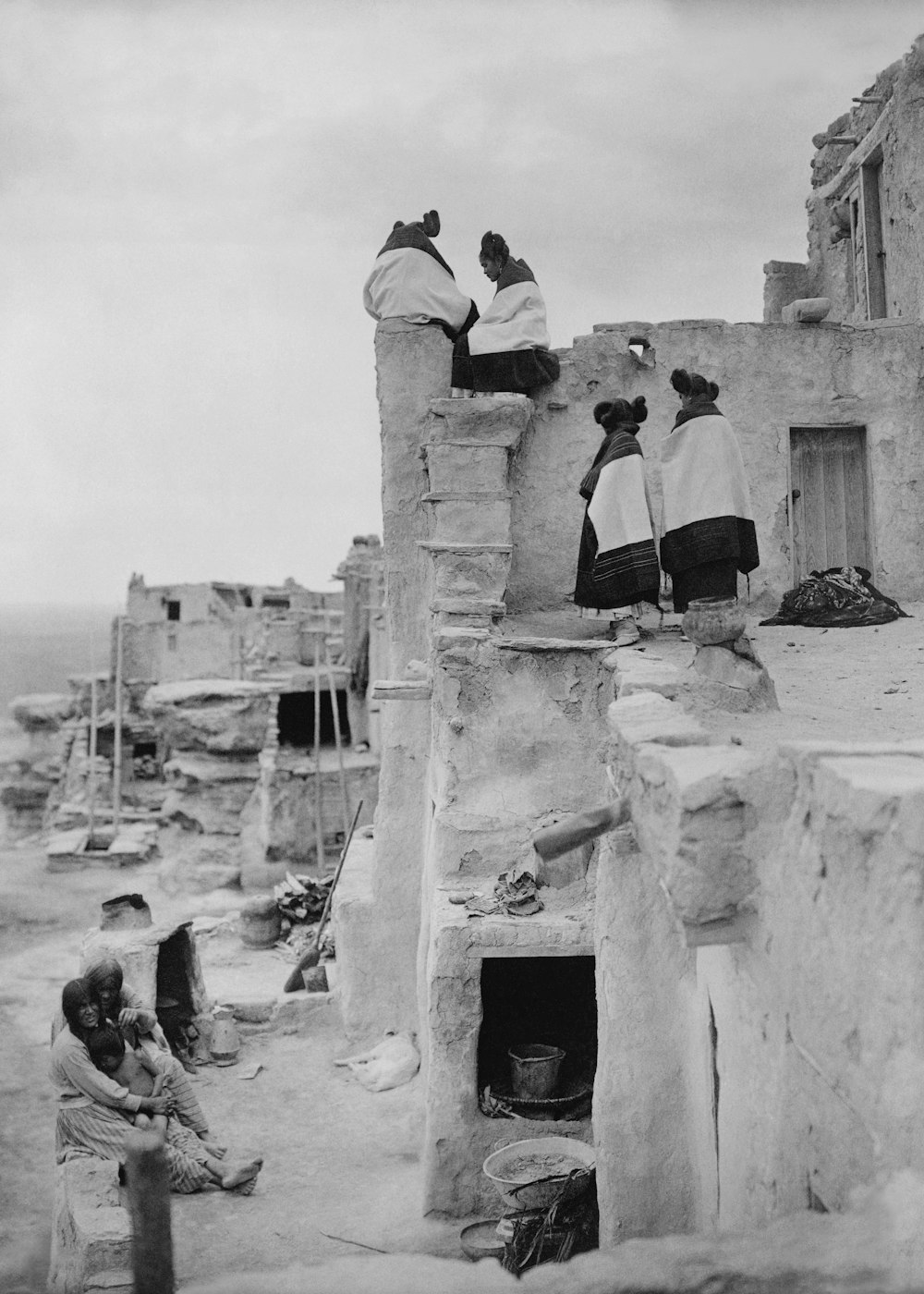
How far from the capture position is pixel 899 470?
9.46 meters

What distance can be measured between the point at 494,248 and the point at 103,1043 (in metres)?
6.90

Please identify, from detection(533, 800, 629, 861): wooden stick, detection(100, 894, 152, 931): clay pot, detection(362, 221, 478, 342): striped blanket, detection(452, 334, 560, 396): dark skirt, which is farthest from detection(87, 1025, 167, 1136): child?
detection(362, 221, 478, 342): striped blanket

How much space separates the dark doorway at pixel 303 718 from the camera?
25.0m

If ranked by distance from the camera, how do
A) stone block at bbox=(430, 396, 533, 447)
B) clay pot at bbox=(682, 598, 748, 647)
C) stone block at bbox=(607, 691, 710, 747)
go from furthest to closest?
stone block at bbox=(430, 396, 533, 447) → clay pot at bbox=(682, 598, 748, 647) → stone block at bbox=(607, 691, 710, 747)

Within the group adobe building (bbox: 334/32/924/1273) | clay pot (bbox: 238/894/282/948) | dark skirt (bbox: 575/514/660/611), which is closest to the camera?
adobe building (bbox: 334/32/924/1273)

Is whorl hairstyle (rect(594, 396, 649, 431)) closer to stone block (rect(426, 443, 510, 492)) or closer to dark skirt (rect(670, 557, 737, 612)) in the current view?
stone block (rect(426, 443, 510, 492))

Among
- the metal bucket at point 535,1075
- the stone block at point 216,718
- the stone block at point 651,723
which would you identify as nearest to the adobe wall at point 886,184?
the metal bucket at point 535,1075

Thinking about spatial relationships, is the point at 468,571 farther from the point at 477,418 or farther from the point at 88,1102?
the point at 88,1102

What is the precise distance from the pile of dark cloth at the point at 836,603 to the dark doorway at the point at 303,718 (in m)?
16.9

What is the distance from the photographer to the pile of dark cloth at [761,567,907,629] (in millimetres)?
8453

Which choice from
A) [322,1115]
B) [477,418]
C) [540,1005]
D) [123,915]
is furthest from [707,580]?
[123,915]

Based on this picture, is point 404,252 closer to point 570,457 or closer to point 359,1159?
point 570,457

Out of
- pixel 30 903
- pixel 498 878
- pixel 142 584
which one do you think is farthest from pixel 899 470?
pixel 142 584

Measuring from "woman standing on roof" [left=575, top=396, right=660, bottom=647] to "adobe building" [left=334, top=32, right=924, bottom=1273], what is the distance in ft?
2.02
